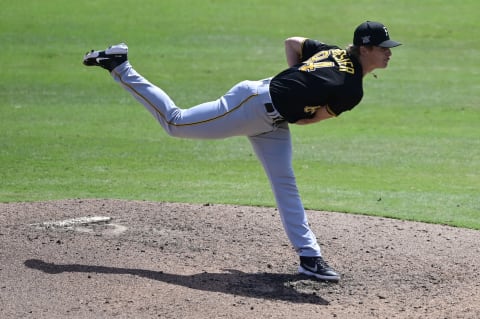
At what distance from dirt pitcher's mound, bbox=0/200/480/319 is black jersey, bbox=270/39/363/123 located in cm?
137

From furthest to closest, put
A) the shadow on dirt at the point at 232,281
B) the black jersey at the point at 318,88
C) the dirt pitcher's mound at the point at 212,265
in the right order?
1. the shadow on dirt at the point at 232,281
2. the black jersey at the point at 318,88
3. the dirt pitcher's mound at the point at 212,265

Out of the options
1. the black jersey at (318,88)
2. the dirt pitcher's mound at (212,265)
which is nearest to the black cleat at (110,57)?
the black jersey at (318,88)

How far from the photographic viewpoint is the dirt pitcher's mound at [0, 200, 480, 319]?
19.6ft

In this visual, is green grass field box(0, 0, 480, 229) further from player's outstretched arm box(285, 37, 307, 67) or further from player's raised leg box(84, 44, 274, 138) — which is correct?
player's raised leg box(84, 44, 274, 138)

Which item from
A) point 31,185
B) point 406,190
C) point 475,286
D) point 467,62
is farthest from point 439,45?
point 475,286

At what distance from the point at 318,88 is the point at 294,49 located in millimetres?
793

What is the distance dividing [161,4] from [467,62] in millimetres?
7914

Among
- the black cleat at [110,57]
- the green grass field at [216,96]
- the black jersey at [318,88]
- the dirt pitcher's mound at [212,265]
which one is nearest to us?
the dirt pitcher's mound at [212,265]

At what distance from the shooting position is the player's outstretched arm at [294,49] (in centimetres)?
683

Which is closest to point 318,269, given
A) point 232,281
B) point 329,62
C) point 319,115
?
point 232,281

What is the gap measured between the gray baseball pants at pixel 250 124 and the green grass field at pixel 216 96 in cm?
244

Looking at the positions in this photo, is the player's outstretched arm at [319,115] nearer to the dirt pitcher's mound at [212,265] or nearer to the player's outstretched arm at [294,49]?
the player's outstretched arm at [294,49]

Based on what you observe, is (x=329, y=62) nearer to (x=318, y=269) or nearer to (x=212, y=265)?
(x=318, y=269)

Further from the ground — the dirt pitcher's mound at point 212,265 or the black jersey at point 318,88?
the black jersey at point 318,88
